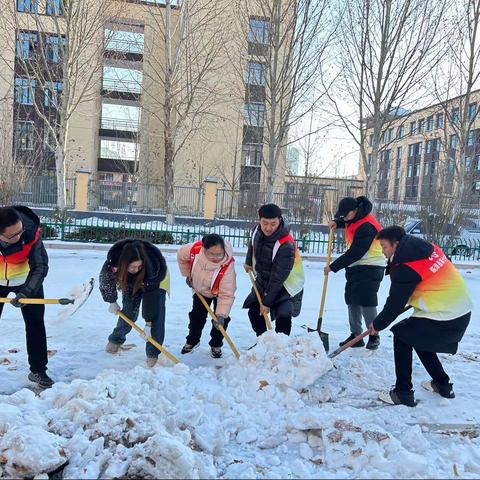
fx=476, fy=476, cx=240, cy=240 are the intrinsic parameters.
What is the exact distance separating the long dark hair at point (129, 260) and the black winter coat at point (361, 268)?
1.78m

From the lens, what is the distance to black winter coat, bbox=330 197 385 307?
4.45 metres

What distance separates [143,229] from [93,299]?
19.8ft

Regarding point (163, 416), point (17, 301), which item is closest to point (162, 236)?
point (17, 301)

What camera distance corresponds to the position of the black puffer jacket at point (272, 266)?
13.6ft

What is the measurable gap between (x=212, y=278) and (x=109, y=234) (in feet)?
27.9

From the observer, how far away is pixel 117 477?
7.96 feet

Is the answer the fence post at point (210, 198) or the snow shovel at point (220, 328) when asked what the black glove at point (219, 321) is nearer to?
the snow shovel at point (220, 328)

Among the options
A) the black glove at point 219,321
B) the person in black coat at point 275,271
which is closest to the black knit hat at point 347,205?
the person in black coat at point 275,271

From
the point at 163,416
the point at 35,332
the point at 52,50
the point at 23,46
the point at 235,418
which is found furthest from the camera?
the point at 52,50

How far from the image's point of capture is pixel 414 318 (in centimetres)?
347

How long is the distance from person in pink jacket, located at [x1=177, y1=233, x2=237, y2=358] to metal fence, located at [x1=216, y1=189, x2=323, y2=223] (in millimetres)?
A: 11911

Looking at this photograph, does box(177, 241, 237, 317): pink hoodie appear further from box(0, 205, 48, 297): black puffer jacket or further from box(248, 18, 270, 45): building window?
box(248, 18, 270, 45): building window

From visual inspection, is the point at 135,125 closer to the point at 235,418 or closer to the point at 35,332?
the point at 35,332

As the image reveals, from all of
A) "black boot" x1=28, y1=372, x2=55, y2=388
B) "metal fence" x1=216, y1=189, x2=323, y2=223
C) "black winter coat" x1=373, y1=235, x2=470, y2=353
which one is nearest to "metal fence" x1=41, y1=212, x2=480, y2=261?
"metal fence" x1=216, y1=189, x2=323, y2=223
